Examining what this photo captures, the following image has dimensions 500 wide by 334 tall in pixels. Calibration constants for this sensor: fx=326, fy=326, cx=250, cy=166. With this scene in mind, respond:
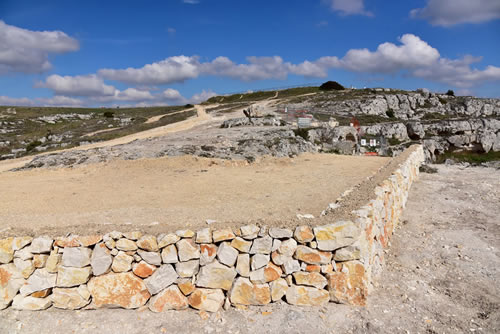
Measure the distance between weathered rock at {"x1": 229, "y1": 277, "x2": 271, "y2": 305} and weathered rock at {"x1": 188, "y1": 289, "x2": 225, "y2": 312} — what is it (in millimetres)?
200

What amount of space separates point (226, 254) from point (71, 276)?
2501 mm

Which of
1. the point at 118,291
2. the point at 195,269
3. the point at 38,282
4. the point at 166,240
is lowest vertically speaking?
the point at 118,291

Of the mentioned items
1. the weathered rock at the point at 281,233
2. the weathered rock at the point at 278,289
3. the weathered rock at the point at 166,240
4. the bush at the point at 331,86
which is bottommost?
the weathered rock at the point at 278,289

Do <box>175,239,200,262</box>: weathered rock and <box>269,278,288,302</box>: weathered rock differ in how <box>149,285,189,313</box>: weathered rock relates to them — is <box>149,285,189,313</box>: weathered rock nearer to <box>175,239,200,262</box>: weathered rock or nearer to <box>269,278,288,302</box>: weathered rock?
<box>175,239,200,262</box>: weathered rock

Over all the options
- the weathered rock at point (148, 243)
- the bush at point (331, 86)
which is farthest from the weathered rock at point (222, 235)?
the bush at point (331, 86)

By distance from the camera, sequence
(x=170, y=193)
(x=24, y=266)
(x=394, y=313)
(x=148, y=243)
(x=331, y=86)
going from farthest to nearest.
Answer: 1. (x=331, y=86)
2. (x=170, y=193)
3. (x=24, y=266)
4. (x=148, y=243)
5. (x=394, y=313)

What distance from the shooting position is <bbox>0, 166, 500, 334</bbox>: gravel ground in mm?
4742

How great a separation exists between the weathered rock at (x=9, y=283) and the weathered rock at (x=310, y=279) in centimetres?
446

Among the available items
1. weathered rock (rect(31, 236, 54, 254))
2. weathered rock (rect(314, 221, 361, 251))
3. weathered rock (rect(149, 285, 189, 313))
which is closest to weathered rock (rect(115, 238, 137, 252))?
weathered rock (rect(149, 285, 189, 313))

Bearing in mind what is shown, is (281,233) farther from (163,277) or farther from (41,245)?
(41,245)

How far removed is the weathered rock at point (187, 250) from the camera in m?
5.18

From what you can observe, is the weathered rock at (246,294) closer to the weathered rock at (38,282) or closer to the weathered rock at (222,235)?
the weathered rock at (222,235)

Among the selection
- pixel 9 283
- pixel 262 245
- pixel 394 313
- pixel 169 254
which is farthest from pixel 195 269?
pixel 394 313

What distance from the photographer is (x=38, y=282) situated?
17.2 ft
